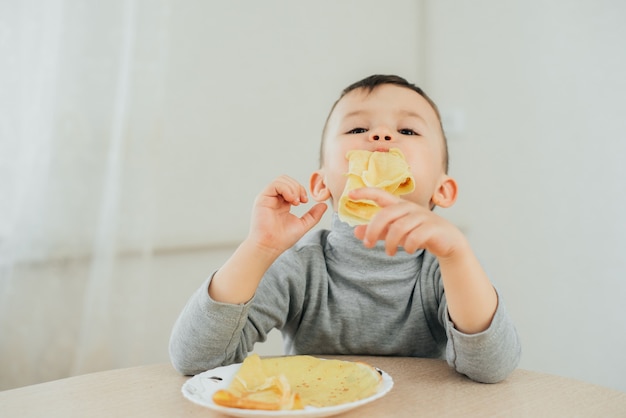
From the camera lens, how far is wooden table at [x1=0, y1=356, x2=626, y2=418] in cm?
83

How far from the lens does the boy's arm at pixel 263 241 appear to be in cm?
101

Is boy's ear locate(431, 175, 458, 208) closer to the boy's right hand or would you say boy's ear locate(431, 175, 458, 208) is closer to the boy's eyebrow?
the boy's eyebrow

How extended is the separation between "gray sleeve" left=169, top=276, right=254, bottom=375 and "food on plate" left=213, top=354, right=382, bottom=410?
10cm

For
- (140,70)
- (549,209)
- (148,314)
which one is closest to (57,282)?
(148,314)

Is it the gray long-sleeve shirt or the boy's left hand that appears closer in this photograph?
the boy's left hand

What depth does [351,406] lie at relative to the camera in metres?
0.75

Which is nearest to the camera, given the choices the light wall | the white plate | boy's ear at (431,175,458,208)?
the white plate

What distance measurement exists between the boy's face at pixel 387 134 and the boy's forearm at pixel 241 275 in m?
0.22

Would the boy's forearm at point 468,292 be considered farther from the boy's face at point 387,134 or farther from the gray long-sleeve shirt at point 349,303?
the boy's face at point 387,134

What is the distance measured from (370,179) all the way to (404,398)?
0.33 meters

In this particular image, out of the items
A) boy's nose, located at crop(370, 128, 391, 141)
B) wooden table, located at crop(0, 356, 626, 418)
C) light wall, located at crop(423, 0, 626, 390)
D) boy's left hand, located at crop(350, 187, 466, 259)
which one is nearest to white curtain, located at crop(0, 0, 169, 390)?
wooden table, located at crop(0, 356, 626, 418)

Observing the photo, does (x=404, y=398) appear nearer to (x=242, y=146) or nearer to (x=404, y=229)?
(x=404, y=229)

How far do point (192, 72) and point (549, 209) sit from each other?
1.47 meters

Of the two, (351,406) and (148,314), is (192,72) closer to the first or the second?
(148,314)
